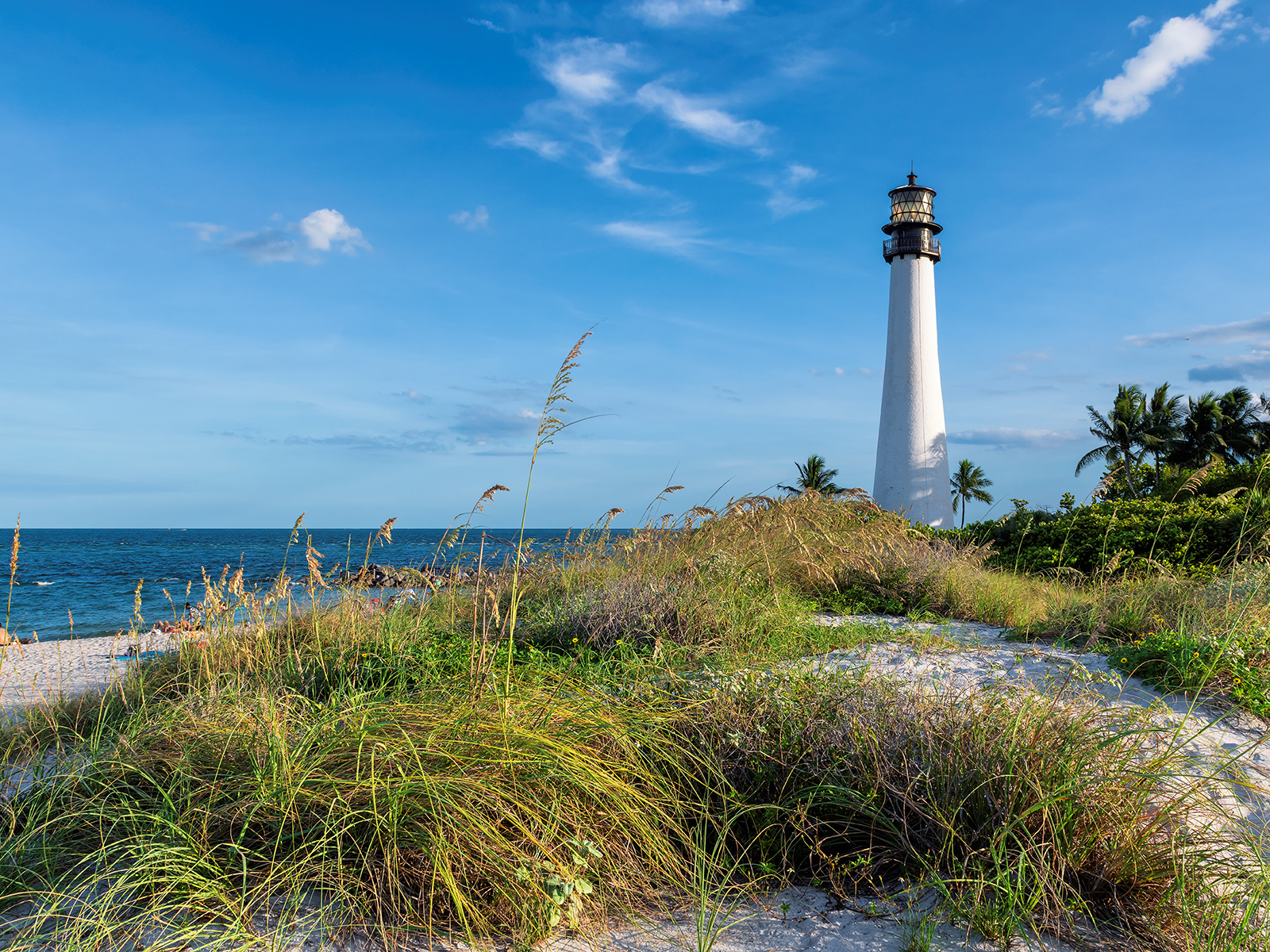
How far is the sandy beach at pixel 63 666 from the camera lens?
17.3 feet

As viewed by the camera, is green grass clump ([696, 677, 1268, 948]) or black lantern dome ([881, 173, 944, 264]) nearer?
green grass clump ([696, 677, 1268, 948])

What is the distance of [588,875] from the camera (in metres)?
2.64

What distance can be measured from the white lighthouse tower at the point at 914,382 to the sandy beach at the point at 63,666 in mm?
17385

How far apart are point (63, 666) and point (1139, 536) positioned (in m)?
14.5

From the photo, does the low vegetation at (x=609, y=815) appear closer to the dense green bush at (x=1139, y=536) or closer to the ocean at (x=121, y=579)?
the ocean at (x=121, y=579)

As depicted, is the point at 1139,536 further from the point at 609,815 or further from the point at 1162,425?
the point at 1162,425

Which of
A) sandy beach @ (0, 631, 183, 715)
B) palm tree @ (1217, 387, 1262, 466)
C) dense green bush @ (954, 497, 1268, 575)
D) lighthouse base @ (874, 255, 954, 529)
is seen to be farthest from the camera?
palm tree @ (1217, 387, 1262, 466)

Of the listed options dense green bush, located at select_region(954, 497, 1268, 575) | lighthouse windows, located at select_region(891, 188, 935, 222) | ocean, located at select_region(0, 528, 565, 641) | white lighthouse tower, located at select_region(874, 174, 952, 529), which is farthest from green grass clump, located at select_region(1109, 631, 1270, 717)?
lighthouse windows, located at select_region(891, 188, 935, 222)

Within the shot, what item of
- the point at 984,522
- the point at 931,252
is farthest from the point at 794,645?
the point at 931,252

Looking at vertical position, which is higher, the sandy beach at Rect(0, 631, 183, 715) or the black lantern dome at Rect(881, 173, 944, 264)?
the black lantern dome at Rect(881, 173, 944, 264)

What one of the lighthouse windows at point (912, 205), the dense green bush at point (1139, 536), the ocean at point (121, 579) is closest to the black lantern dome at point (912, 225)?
the lighthouse windows at point (912, 205)

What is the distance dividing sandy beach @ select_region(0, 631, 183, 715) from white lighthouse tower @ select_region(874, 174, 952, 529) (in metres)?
17.4

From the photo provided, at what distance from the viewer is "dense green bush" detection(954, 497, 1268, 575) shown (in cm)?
1020

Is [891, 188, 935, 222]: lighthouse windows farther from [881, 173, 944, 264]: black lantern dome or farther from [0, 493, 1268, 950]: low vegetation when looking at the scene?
[0, 493, 1268, 950]: low vegetation
